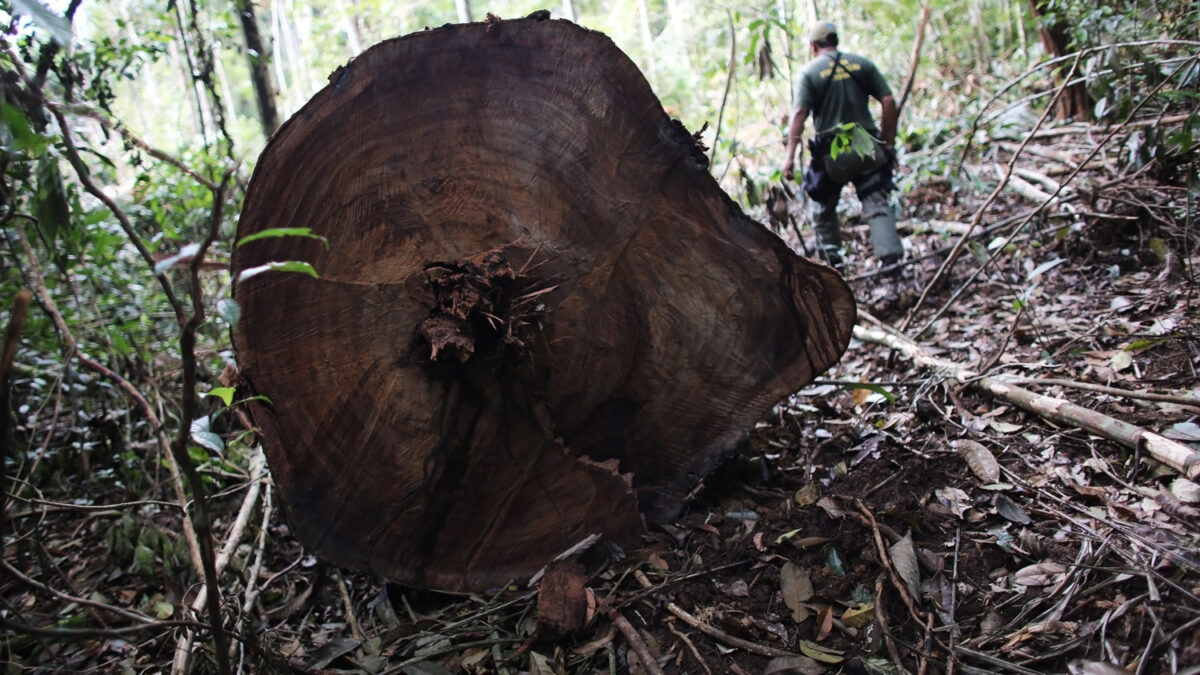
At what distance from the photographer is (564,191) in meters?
1.75

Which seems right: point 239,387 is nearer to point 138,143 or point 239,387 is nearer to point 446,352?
point 446,352

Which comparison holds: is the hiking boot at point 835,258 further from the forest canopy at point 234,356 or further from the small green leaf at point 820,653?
the small green leaf at point 820,653

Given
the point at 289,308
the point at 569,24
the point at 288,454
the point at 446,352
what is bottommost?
the point at 288,454

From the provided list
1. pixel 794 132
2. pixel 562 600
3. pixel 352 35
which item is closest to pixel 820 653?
pixel 562 600

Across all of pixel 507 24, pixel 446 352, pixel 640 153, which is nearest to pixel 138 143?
pixel 446 352

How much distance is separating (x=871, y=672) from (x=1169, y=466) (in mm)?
910

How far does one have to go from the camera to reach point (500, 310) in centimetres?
171

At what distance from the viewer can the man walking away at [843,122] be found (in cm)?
375

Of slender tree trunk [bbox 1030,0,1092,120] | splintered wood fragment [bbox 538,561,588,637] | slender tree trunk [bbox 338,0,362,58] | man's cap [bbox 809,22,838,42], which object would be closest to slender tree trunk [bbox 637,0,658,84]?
slender tree trunk [bbox 338,0,362,58]

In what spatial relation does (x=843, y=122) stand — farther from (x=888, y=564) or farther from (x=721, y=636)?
(x=721, y=636)

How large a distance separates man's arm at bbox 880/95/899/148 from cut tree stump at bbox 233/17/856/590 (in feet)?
8.02

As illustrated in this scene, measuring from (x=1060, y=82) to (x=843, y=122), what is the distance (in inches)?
73.8

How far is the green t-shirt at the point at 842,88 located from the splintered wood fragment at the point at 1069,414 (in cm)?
166

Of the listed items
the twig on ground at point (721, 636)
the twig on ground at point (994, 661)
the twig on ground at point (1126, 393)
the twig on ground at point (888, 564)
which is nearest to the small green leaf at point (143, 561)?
the twig on ground at point (721, 636)
